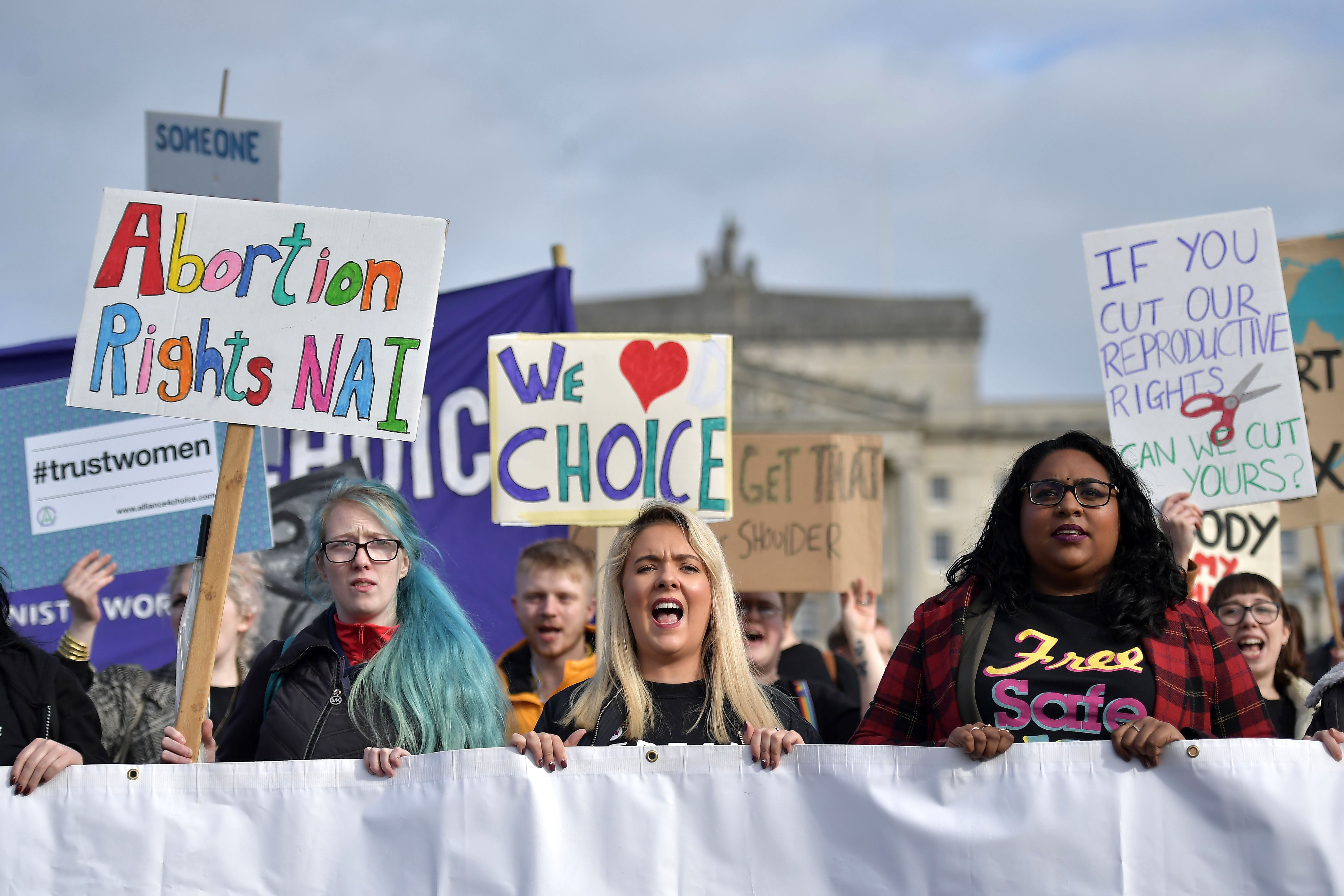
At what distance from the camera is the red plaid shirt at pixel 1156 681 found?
2.93 meters

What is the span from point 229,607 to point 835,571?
100 inches

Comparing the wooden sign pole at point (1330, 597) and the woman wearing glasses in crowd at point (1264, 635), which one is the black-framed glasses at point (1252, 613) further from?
the wooden sign pole at point (1330, 597)

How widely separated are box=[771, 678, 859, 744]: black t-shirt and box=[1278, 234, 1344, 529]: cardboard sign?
6.67ft

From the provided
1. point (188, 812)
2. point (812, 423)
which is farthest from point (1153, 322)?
point (812, 423)

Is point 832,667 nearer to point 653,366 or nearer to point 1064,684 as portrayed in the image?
point 653,366

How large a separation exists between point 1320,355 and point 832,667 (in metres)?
2.25

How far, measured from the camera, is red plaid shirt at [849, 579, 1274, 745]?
293 cm

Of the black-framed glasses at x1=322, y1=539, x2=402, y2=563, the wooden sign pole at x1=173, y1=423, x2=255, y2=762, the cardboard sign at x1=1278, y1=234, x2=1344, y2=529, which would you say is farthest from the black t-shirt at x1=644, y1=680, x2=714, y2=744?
the cardboard sign at x1=1278, y1=234, x2=1344, y2=529

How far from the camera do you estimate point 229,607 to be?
4.48 meters

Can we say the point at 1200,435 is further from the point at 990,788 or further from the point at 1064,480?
the point at 990,788

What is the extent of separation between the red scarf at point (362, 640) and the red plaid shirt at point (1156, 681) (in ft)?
3.78

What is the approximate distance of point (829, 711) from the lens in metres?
4.46

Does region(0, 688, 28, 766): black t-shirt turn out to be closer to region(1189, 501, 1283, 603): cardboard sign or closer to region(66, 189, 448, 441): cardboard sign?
region(66, 189, 448, 441): cardboard sign

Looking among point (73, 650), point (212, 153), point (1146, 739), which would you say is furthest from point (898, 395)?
point (1146, 739)
